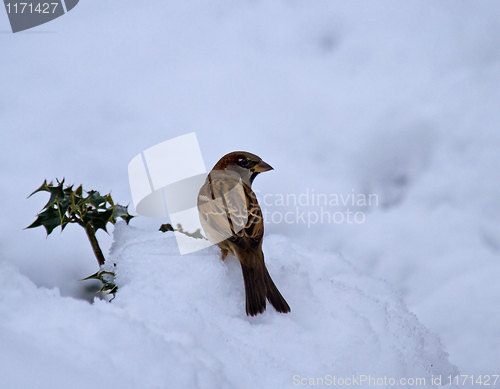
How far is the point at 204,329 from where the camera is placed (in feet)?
2.94

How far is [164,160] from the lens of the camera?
67.7 inches

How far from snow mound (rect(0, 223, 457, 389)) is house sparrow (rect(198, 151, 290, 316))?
2.4 inches

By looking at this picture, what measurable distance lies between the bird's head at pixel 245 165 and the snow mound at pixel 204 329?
0.48 metres

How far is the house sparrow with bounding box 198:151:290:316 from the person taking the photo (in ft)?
3.92

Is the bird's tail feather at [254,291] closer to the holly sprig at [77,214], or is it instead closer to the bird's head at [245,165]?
the holly sprig at [77,214]

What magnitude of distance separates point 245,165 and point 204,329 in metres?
1.17

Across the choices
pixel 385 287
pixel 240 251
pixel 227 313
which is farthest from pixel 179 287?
pixel 385 287

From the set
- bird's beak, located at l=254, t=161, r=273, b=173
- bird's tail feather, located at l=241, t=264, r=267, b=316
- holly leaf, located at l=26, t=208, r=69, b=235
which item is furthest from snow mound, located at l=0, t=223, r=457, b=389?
bird's beak, located at l=254, t=161, r=273, b=173

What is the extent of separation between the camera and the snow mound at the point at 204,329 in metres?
0.60

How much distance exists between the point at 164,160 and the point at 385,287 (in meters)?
1.24

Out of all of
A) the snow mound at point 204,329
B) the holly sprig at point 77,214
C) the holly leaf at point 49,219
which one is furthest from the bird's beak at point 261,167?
the holly leaf at point 49,219

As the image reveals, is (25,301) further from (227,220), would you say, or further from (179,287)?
(227,220)

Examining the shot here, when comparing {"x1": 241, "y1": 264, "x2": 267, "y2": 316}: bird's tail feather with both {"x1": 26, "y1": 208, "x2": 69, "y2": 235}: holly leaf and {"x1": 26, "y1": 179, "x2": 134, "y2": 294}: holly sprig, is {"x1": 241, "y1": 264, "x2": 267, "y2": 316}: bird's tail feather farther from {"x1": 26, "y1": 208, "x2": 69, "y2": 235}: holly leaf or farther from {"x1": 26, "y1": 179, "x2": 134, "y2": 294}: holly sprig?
{"x1": 26, "y1": 208, "x2": 69, "y2": 235}: holly leaf

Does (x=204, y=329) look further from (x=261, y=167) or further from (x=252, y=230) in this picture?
(x=261, y=167)
